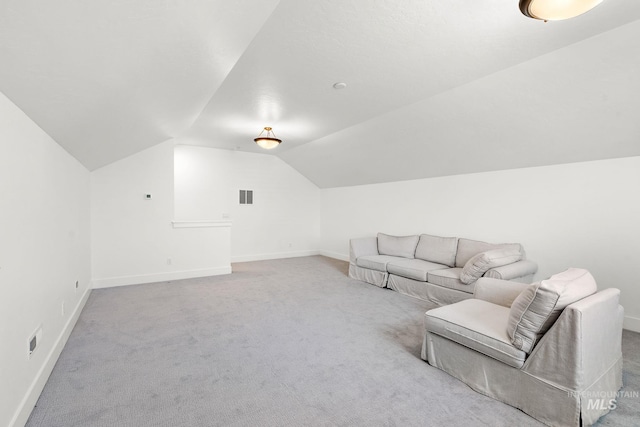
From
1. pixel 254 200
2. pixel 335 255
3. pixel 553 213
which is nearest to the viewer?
pixel 553 213

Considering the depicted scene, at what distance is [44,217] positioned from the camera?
7.89 ft

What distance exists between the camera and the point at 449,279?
4.00 m

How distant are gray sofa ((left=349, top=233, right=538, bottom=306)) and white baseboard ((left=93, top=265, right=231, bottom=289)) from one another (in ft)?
8.53

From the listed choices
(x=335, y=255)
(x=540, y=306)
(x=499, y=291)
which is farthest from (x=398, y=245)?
(x=540, y=306)

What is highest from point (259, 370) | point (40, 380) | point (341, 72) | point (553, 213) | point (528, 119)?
point (341, 72)

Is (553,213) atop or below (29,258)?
atop

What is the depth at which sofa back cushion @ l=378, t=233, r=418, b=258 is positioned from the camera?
537cm

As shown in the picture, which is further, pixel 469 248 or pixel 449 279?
pixel 469 248

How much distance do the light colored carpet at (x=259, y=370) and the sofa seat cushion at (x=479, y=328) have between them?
1.05 ft

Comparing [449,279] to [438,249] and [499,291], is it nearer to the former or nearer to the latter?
[438,249]

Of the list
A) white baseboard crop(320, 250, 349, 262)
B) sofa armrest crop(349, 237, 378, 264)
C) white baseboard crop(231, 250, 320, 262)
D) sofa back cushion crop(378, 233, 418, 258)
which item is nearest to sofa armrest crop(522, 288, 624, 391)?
sofa back cushion crop(378, 233, 418, 258)

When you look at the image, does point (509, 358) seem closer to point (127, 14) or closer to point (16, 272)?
point (127, 14)

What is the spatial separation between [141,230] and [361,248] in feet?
12.8

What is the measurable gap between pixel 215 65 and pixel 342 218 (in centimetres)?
546
